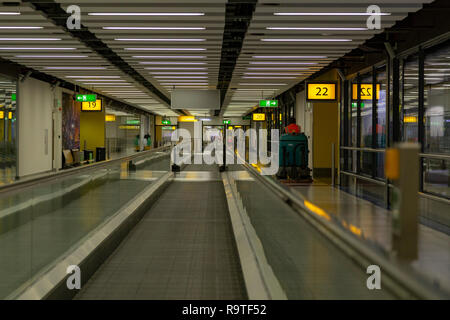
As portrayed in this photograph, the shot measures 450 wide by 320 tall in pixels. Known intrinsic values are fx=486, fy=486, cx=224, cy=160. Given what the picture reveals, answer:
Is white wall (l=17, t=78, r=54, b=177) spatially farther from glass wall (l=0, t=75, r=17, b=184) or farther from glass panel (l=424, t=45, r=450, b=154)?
glass panel (l=424, t=45, r=450, b=154)

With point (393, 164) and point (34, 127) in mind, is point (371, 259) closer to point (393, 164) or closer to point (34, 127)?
point (393, 164)

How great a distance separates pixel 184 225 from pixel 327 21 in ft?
14.1

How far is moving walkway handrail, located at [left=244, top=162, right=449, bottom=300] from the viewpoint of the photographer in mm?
1646

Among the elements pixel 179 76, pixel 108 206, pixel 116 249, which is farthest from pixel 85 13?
pixel 179 76

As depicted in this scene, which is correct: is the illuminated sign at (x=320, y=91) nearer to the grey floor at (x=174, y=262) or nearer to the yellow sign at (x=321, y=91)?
the yellow sign at (x=321, y=91)

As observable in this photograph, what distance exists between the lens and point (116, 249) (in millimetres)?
6812

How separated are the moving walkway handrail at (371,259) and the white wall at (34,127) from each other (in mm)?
12914

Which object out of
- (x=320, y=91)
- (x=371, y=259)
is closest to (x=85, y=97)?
(x=320, y=91)

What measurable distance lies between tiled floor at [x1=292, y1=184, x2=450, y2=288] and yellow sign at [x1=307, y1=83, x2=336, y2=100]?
2.45m

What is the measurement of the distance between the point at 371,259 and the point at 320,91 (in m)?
11.7

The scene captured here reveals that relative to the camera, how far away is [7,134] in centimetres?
2247

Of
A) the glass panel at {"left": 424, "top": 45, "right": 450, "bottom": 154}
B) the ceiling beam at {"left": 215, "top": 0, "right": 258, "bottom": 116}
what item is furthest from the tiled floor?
the glass panel at {"left": 424, "top": 45, "right": 450, "bottom": 154}

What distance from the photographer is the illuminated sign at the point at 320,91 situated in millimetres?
13344
